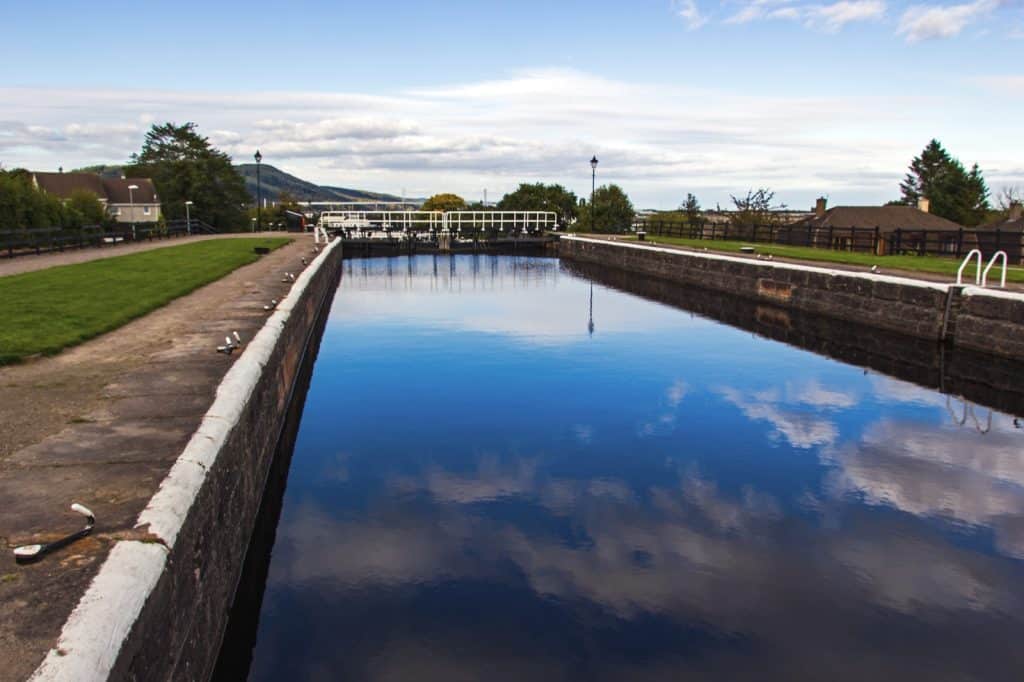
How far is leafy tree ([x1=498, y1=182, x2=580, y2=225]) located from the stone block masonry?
165ft

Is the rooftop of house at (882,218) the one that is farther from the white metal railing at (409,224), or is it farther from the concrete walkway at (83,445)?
the concrete walkway at (83,445)

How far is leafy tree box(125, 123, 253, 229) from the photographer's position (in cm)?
7388

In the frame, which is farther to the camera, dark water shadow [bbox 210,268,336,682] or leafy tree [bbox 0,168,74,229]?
leafy tree [bbox 0,168,74,229]

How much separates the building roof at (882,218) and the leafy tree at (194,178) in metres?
54.5

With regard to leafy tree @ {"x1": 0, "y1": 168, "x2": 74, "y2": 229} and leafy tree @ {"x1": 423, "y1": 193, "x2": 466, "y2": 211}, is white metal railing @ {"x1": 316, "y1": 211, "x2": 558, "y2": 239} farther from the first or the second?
leafy tree @ {"x1": 423, "y1": 193, "x2": 466, "y2": 211}

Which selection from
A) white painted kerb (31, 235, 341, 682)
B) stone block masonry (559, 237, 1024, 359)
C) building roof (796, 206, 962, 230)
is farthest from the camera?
building roof (796, 206, 962, 230)

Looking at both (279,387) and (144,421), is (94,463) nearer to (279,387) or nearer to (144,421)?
(144,421)

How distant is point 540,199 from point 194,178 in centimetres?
3420

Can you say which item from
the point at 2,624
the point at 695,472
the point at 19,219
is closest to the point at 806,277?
the point at 695,472

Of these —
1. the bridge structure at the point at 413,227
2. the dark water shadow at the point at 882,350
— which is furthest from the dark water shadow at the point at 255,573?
the bridge structure at the point at 413,227

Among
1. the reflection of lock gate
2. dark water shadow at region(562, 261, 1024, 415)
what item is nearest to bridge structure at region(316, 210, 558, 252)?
dark water shadow at region(562, 261, 1024, 415)

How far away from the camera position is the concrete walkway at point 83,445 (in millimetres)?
3666

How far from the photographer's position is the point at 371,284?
105ft

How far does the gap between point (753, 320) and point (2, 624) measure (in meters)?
20.5
